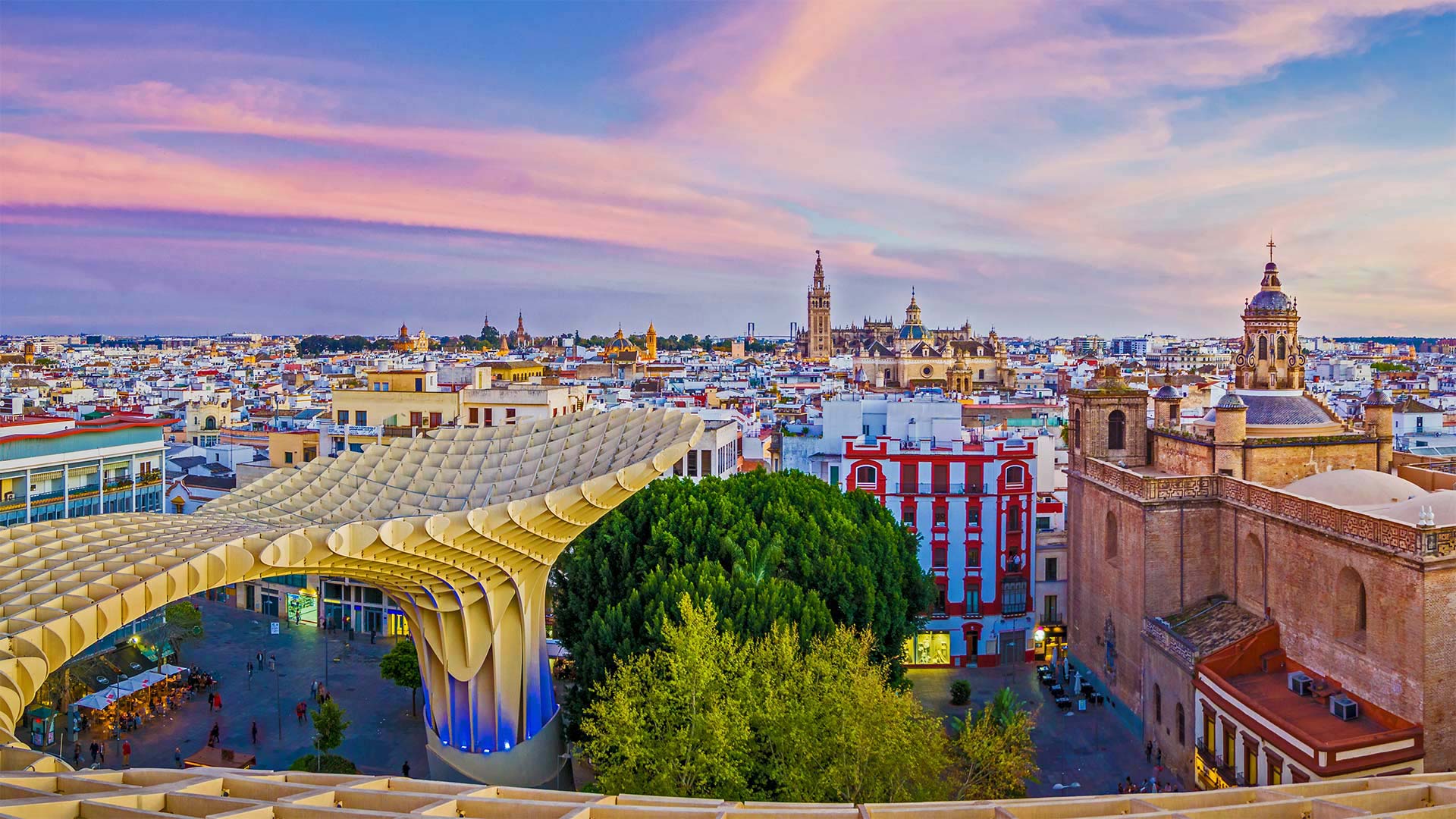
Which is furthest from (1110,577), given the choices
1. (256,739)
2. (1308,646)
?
(256,739)

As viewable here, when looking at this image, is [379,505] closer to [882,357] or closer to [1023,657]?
[1023,657]

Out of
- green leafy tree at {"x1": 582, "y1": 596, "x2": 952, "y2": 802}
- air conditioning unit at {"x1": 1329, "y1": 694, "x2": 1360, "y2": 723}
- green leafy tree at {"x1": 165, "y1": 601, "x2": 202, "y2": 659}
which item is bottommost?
green leafy tree at {"x1": 165, "y1": 601, "x2": 202, "y2": 659}

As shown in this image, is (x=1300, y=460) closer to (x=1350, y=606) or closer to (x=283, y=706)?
(x=1350, y=606)

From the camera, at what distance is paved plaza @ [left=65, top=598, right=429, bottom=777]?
96.5 ft

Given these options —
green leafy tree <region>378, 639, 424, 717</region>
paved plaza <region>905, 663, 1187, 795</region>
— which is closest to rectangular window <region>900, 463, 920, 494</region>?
paved plaza <region>905, 663, 1187, 795</region>

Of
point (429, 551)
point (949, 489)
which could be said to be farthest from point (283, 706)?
point (949, 489)

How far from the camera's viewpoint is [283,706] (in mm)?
33219

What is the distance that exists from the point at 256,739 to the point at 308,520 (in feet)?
35.1

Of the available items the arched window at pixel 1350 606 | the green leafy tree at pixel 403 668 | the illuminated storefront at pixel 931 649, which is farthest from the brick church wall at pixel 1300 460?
the green leafy tree at pixel 403 668

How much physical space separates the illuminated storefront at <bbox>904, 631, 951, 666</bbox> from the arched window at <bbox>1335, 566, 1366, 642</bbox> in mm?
14807

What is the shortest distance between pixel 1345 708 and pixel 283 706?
3029 centimetres

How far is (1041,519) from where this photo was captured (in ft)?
133

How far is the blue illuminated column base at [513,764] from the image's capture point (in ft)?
83.1

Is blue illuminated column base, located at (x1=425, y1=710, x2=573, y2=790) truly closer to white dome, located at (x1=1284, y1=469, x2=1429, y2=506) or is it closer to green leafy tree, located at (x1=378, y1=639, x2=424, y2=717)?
green leafy tree, located at (x1=378, y1=639, x2=424, y2=717)
